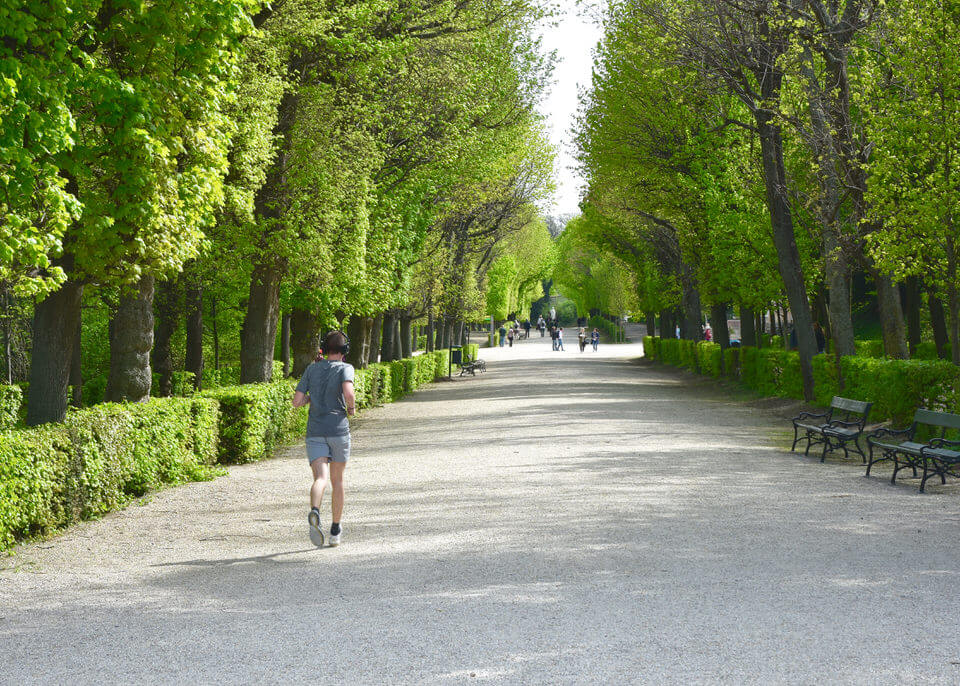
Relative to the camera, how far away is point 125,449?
1113 centimetres

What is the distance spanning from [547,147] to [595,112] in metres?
9.66

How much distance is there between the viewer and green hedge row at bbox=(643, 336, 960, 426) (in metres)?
14.9

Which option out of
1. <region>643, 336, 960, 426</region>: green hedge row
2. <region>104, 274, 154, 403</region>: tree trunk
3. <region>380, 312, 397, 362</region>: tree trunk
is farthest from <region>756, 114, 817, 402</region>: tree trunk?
<region>380, 312, 397, 362</region>: tree trunk

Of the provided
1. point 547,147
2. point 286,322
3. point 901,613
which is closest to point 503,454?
point 901,613

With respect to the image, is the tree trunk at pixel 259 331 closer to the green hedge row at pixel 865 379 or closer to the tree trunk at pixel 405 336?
the green hedge row at pixel 865 379

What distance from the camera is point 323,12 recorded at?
1545 cm

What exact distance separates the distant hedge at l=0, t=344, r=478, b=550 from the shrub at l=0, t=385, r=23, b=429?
6.34 meters

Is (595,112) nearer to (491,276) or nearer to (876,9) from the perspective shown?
(876,9)

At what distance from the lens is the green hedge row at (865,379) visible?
1492cm

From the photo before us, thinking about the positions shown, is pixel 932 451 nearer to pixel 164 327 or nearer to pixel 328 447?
pixel 328 447

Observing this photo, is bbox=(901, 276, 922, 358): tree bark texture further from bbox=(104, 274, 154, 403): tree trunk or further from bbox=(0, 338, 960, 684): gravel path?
bbox=(104, 274, 154, 403): tree trunk

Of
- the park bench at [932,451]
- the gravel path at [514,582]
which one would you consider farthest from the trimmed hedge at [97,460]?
the park bench at [932,451]

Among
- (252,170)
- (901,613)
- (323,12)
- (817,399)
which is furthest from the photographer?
(817,399)

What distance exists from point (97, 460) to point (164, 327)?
17.6 m
